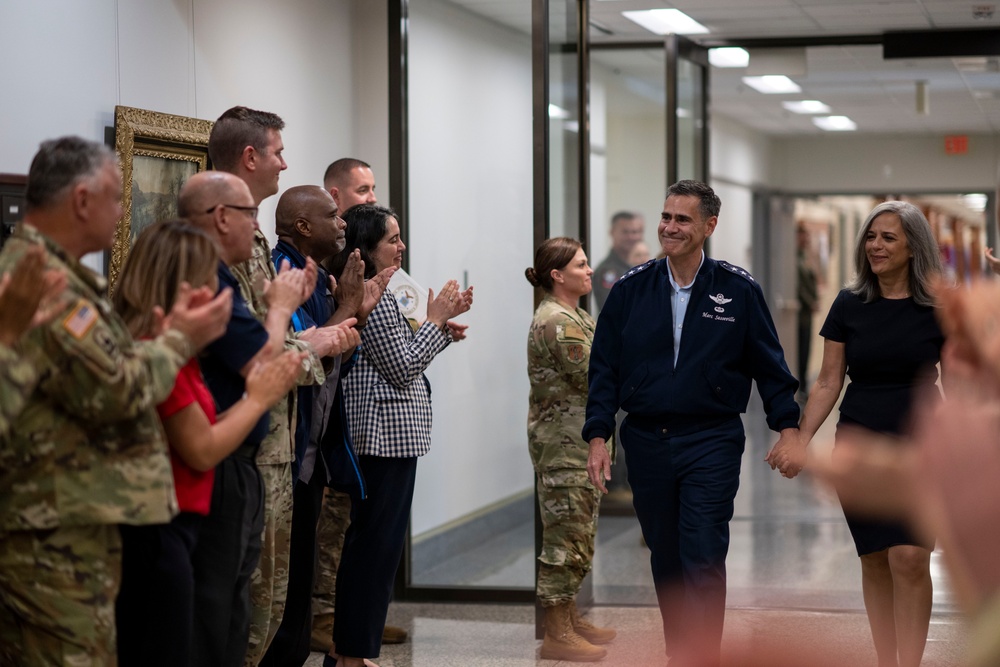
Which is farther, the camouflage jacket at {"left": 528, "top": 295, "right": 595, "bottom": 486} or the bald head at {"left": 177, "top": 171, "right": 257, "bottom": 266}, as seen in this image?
the camouflage jacket at {"left": 528, "top": 295, "right": 595, "bottom": 486}

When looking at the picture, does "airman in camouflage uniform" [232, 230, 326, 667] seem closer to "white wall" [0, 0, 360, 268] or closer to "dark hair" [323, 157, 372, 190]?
"white wall" [0, 0, 360, 268]

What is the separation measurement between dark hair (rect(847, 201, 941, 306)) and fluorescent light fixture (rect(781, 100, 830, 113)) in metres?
8.69

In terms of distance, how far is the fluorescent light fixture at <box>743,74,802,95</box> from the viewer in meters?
10.6

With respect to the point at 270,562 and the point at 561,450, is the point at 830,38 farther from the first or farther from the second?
the point at 270,562

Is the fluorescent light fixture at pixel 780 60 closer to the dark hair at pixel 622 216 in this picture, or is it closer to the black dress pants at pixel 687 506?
the dark hair at pixel 622 216

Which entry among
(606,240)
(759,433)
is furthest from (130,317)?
(759,433)

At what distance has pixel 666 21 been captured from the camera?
6598 millimetres

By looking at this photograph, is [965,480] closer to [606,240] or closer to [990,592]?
[990,592]

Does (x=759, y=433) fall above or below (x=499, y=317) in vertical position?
below

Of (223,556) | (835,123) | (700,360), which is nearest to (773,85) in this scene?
(835,123)

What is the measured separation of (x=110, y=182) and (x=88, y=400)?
1.52 feet

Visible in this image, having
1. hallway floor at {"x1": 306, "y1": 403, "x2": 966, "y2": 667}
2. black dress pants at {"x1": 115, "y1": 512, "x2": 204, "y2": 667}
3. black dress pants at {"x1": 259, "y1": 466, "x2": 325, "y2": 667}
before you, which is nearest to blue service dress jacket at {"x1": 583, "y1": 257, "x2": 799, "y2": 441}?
hallway floor at {"x1": 306, "y1": 403, "x2": 966, "y2": 667}

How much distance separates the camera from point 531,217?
17.3ft

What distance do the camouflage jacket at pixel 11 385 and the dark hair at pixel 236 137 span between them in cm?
135
